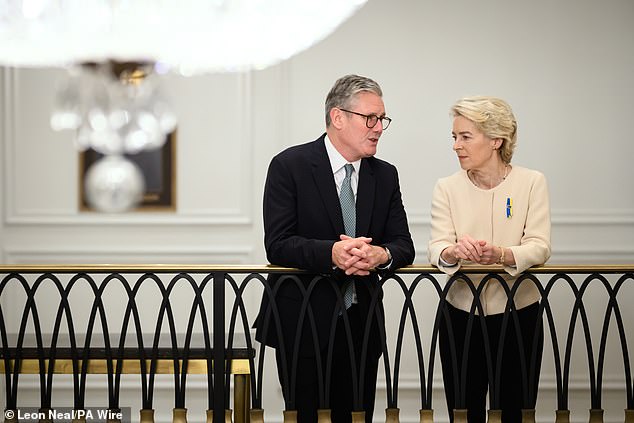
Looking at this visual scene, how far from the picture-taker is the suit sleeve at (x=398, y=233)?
383 cm

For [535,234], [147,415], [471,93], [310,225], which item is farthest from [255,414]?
[471,93]

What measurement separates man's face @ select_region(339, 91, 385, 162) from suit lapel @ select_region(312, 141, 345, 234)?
5.7 inches

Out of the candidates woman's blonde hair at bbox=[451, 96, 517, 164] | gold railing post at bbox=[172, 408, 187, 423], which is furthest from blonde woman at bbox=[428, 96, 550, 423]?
gold railing post at bbox=[172, 408, 187, 423]

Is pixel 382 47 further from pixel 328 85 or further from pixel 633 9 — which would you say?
pixel 633 9

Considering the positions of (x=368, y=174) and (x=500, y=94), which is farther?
(x=500, y=94)

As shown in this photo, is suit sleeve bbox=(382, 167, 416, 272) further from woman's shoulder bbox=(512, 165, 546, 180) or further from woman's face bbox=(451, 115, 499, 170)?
woman's shoulder bbox=(512, 165, 546, 180)

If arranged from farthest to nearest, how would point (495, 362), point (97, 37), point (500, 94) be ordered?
point (500, 94) < point (495, 362) < point (97, 37)

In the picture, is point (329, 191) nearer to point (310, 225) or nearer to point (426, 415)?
point (310, 225)

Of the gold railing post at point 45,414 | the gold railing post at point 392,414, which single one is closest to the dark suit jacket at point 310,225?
the gold railing post at point 392,414

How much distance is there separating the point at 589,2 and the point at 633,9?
30 centimetres

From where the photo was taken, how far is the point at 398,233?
3939 millimetres

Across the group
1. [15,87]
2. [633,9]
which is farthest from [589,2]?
[15,87]

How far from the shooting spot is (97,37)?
7.80ft

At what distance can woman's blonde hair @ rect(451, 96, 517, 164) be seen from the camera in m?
3.97
